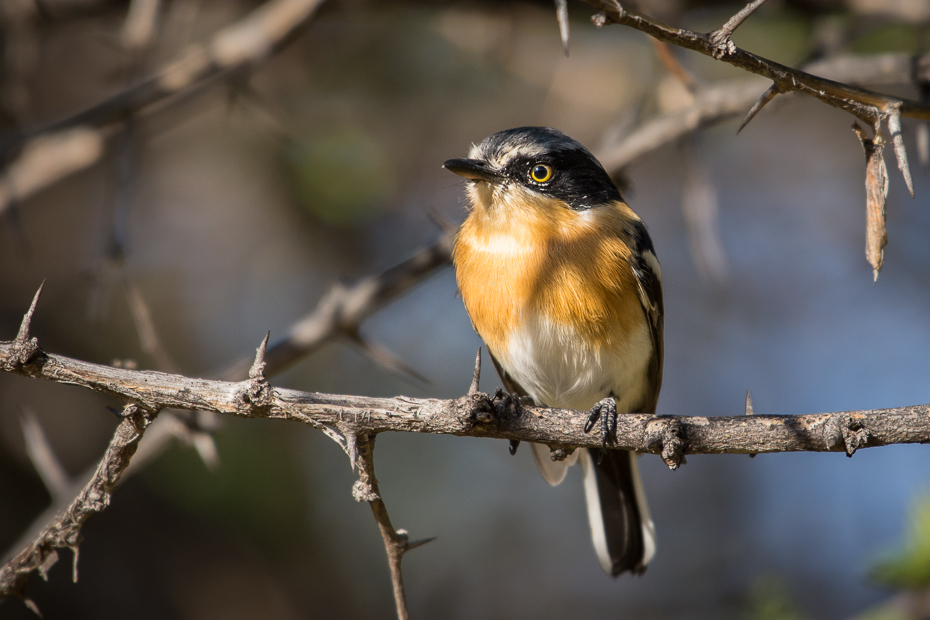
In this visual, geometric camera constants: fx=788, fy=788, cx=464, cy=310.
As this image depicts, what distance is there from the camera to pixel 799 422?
2387mm

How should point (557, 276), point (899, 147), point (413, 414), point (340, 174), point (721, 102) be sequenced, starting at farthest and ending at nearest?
point (340, 174) < point (721, 102) < point (557, 276) < point (413, 414) < point (899, 147)

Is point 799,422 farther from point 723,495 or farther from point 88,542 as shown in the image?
point 723,495

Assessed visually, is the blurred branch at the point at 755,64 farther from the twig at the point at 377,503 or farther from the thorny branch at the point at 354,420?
the twig at the point at 377,503

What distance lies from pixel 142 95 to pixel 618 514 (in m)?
3.54

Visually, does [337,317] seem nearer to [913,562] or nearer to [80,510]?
[80,510]

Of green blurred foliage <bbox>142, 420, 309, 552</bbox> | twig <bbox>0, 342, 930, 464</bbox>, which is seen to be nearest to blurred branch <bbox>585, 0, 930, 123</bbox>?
twig <bbox>0, 342, 930, 464</bbox>

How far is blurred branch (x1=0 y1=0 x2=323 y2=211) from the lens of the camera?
13.3 feet

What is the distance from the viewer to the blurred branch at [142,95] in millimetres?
4043

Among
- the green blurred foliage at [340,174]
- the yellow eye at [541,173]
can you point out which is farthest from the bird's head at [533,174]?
the green blurred foliage at [340,174]

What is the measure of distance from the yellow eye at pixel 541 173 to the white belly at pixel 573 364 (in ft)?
2.68

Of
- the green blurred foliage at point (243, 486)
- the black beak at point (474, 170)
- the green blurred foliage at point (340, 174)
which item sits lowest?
the green blurred foliage at point (243, 486)

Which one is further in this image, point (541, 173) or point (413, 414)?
point (541, 173)

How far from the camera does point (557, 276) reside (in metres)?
3.88

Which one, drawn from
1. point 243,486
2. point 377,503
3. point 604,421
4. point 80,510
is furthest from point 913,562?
point 243,486
